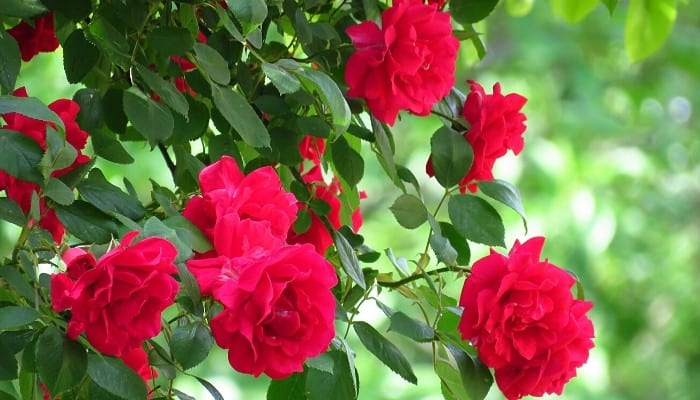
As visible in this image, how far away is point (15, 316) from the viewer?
532 millimetres

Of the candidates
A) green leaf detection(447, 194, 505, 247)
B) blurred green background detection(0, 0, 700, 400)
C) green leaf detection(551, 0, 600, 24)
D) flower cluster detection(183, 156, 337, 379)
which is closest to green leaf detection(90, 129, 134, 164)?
flower cluster detection(183, 156, 337, 379)

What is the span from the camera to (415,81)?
2.38ft

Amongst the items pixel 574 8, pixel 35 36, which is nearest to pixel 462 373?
pixel 35 36

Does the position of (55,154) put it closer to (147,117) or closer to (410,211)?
(147,117)

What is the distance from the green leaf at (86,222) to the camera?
594mm

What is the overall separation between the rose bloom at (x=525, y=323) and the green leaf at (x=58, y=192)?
0.77ft

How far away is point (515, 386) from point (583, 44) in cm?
269

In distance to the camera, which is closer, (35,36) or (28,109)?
(28,109)

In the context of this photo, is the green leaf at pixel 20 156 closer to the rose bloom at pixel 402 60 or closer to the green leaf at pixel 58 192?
the green leaf at pixel 58 192

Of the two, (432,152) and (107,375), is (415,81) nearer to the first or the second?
(432,152)

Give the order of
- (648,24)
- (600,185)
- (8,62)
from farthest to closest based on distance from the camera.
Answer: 1. (600,185)
2. (648,24)
3. (8,62)

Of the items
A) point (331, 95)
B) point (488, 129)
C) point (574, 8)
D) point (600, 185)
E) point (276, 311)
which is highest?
point (600, 185)

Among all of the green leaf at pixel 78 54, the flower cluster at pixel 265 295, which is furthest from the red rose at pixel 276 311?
the green leaf at pixel 78 54

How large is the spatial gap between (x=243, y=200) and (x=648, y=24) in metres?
0.59
